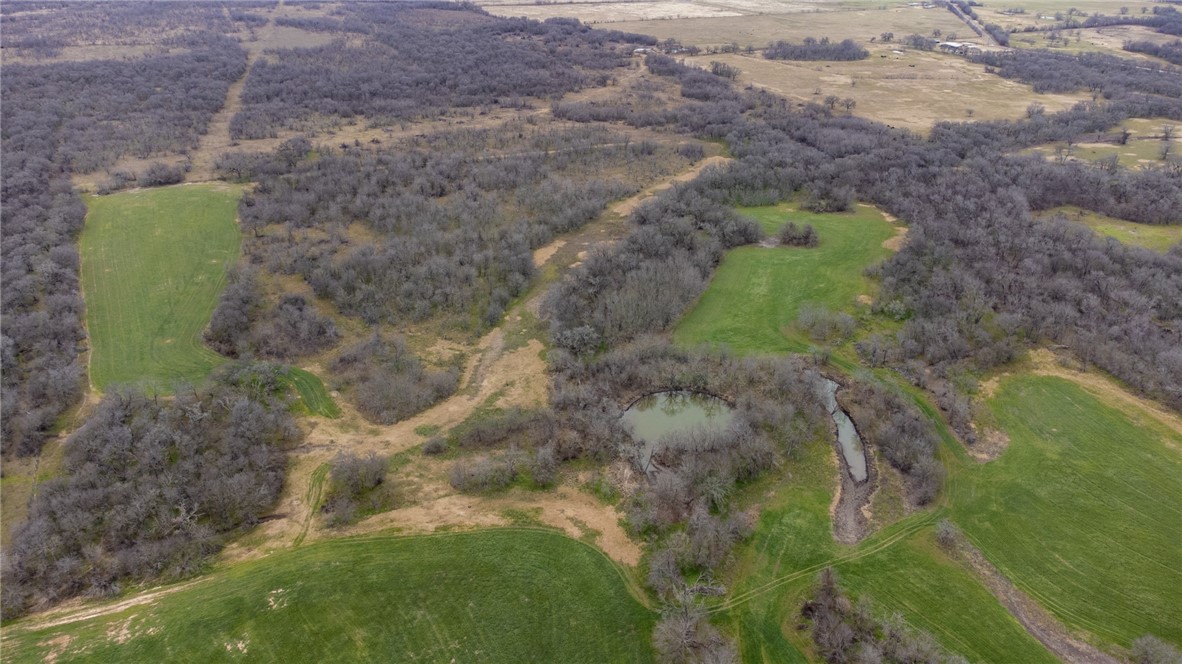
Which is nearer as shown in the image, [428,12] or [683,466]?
[683,466]

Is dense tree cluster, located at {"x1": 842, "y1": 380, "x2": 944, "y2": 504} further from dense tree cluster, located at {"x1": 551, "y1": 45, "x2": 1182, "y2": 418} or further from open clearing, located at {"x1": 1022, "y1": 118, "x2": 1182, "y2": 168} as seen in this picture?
open clearing, located at {"x1": 1022, "y1": 118, "x2": 1182, "y2": 168}

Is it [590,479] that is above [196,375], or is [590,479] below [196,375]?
below

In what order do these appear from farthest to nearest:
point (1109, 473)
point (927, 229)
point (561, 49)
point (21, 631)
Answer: point (561, 49) → point (927, 229) → point (1109, 473) → point (21, 631)

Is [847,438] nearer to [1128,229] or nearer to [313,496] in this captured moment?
[313,496]

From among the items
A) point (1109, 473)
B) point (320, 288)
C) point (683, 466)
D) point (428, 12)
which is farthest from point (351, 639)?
point (428, 12)

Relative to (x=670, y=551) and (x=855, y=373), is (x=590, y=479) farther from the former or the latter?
(x=855, y=373)

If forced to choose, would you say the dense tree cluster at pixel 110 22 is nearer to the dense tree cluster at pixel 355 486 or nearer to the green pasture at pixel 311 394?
the green pasture at pixel 311 394

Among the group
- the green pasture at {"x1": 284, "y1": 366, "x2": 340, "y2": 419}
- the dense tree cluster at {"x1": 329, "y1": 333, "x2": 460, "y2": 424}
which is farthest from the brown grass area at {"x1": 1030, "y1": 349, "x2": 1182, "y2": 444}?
the green pasture at {"x1": 284, "y1": 366, "x2": 340, "y2": 419}
